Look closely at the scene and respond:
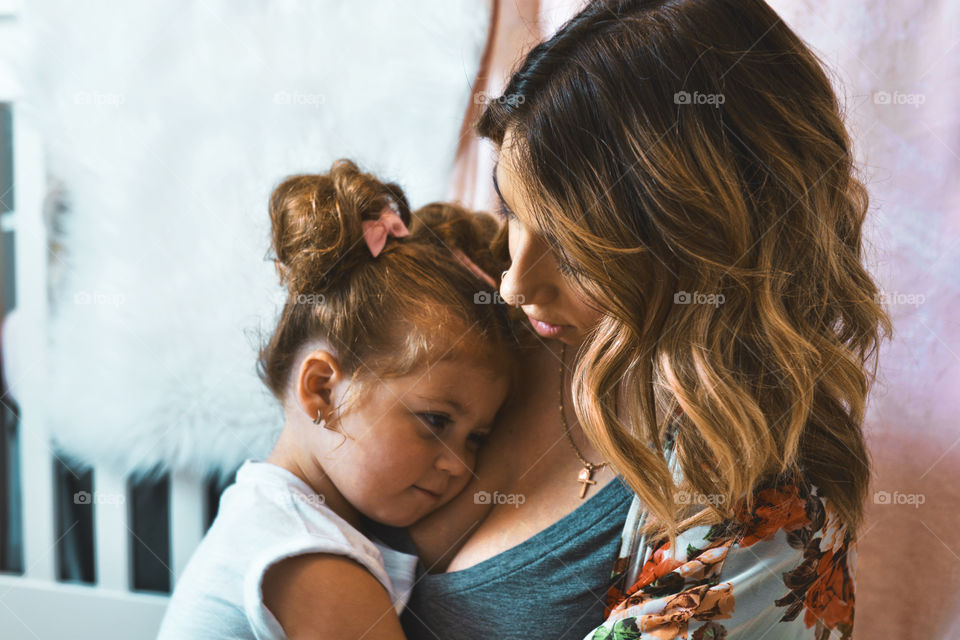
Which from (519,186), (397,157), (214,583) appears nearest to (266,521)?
(214,583)

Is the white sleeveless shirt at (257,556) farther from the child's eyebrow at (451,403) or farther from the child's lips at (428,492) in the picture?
the child's eyebrow at (451,403)

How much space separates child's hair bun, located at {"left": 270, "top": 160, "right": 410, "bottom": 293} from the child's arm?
37 cm

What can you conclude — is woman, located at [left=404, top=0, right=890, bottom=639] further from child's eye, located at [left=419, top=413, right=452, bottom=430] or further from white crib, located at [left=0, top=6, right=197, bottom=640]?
white crib, located at [left=0, top=6, right=197, bottom=640]

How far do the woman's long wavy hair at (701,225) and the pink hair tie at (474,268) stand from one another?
0.93 ft

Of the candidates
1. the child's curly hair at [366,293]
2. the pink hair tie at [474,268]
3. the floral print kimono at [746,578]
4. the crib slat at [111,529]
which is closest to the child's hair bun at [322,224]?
the child's curly hair at [366,293]

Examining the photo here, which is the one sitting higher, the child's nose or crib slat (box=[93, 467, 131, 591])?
the child's nose

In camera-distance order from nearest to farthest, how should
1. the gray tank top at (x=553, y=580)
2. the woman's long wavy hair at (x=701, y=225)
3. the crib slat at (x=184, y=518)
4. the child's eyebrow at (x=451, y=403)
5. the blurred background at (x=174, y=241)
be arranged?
the woman's long wavy hair at (x=701, y=225) → the gray tank top at (x=553, y=580) → the child's eyebrow at (x=451, y=403) → the blurred background at (x=174, y=241) → the crib slat at (x=184, y=518)

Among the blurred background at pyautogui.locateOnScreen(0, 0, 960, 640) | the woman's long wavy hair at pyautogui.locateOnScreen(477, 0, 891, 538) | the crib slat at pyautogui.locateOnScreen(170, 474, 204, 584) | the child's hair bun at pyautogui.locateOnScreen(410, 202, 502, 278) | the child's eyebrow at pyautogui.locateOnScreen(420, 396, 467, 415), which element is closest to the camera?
the woman's long wavy hair at pyautogui.locateOnScreen(477, 0, 891, 538)

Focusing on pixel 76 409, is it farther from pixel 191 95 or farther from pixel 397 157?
pixel 397 157

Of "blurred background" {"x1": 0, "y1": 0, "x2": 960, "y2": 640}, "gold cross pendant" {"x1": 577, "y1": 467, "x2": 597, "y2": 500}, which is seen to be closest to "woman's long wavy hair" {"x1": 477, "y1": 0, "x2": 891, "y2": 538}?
"gold cross pendant" {"x1": 577, "y1": 467, "x2": 597, "y2": 500}

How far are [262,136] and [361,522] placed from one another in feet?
2.36

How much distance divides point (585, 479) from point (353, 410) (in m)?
0.32

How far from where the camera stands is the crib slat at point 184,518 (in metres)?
1.45

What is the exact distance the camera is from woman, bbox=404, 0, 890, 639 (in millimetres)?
710
